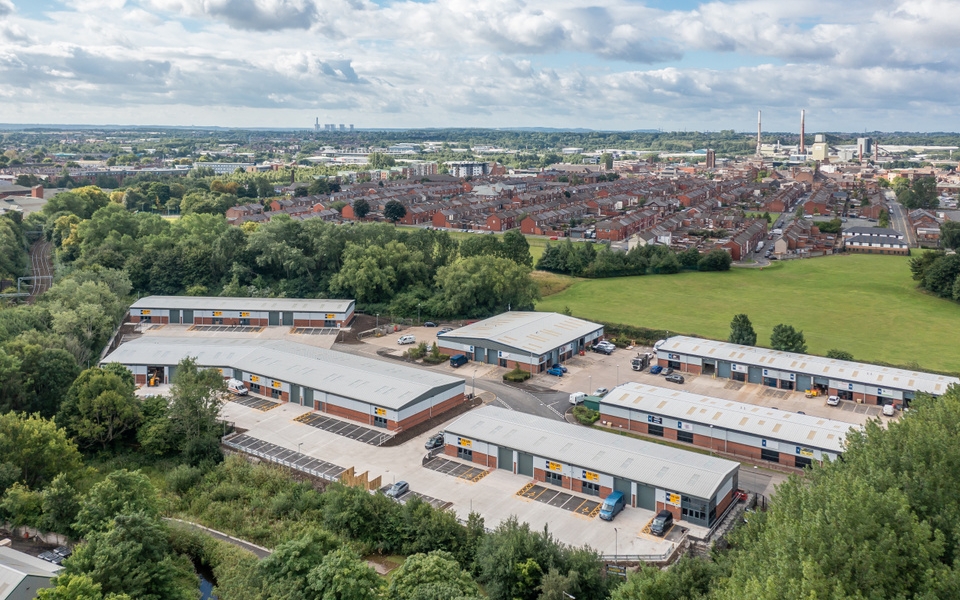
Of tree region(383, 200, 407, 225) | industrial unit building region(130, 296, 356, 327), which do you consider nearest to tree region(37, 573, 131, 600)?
industrial unit building region(130, 296, 356, 327)

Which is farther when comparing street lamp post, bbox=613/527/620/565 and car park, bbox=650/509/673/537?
car park, bbox=650/509/673/537

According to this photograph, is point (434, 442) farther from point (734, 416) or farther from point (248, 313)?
point (248, 313)

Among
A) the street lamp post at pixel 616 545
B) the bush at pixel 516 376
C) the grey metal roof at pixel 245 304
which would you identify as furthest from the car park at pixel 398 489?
the grey metal roof at pixel 245 304

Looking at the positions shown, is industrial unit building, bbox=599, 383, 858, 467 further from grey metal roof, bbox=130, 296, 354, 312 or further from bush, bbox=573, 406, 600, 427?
grey metal roof, bbox=130, 296, 354, 312

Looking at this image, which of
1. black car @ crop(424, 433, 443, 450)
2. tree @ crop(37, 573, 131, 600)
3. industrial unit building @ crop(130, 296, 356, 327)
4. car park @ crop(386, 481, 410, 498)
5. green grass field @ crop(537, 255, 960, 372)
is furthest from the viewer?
industrial unit building @ crop(130, 296, 356, 327)

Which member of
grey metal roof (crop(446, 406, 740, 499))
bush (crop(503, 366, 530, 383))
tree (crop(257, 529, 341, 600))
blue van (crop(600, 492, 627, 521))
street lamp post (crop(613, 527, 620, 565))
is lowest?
street lamp post (crop(613, 527, 620, 565))

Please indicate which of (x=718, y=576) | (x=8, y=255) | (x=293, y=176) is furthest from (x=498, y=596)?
(x=293, y=176)

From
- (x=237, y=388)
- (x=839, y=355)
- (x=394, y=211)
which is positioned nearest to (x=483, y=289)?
(x=237, y=388)
